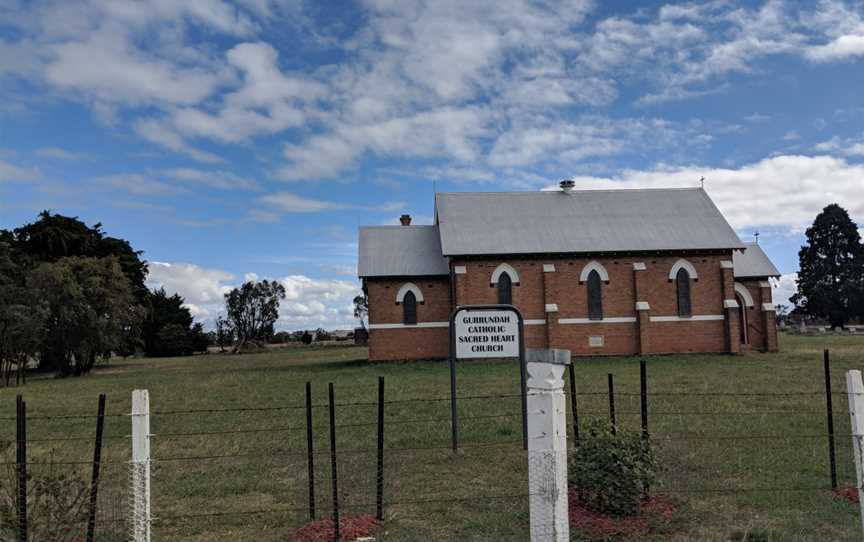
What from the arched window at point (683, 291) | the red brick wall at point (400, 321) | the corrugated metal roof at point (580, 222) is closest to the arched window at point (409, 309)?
the red brick wall at point (400, 321)

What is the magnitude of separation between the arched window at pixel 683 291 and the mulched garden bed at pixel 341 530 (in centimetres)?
2776

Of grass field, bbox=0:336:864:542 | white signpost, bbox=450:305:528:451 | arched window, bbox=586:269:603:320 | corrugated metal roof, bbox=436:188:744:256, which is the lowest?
grass field, bbox=0:336:864:542

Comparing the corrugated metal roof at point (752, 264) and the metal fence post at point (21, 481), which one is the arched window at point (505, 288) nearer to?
the corrugated metal roof at point (752, 264)

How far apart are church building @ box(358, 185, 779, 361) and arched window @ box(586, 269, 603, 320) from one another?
5 cm

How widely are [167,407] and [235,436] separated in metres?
6.73

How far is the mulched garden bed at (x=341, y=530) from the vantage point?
6.62 metres

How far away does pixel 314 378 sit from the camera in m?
25.3

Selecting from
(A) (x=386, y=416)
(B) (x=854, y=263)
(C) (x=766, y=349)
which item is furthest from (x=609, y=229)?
(B) (x=854, y=263)

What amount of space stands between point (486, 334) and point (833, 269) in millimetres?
69850

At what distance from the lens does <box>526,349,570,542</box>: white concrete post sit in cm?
515

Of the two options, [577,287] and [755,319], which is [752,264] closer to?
[755,319]

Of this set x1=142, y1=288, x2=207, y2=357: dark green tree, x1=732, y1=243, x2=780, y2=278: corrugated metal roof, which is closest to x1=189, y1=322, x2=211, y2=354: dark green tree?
x1=142, y1=288, x2=207, y2=357: dark green tree

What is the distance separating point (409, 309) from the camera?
31938 mm

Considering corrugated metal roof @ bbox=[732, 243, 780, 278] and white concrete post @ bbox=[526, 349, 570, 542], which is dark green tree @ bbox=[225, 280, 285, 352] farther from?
white concrete post @ bbox=[526, 349, 570, 542]
